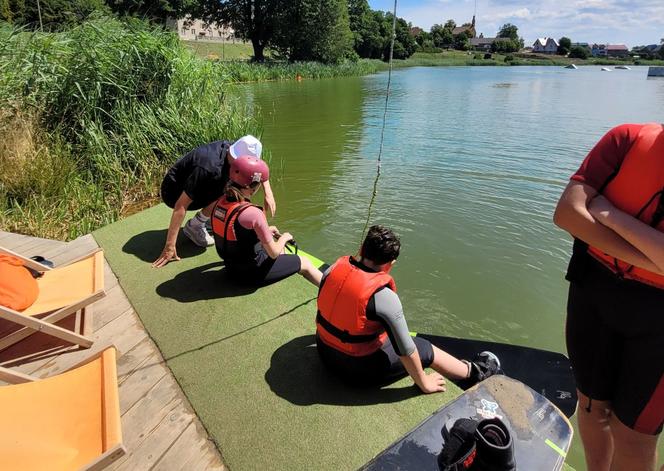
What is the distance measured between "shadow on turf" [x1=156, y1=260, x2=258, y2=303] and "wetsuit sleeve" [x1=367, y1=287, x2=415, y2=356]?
1.66 m

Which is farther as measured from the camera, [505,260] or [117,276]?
[505,260]

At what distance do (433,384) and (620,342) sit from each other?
1126 mm

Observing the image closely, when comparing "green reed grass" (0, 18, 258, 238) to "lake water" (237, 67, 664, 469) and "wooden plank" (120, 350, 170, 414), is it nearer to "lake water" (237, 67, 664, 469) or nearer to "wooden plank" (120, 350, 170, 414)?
"lake water" (237, 67, 664, 469)

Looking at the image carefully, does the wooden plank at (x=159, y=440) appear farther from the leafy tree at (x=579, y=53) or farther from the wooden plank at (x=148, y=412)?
the leafy tree at (x=579, y=53)

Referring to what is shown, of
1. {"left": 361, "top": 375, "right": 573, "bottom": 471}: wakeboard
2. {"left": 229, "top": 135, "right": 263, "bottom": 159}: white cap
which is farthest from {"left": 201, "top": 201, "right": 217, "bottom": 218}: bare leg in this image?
{"left": 361, "top": 375, "right": 573, "bottom": 471}: wakeboard

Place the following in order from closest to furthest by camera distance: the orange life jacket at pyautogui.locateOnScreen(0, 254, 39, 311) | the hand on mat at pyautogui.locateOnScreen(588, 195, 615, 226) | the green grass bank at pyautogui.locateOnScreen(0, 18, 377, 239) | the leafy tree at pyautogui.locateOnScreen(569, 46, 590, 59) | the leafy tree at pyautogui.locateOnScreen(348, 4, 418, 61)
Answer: the hand on mat at pyautogui.locateOnScreen(588, 195, 615, 226)
the orange life jacket at pyautogui.locateOnScreen(0, 254, 39, 311)
the green grass bank at pyautogui.locateOnScreen(0, 18, 377, 239)
the leafy tree at pyautogui.locateOnScreen(348, 4, 418, 61)
the leafy tree at pyautogui.locateOnScreen(569, 46, 590, 59)

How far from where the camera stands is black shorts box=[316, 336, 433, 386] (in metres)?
2.38

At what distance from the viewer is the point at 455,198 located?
26.2ft

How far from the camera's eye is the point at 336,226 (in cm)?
675

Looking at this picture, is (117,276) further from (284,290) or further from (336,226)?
(336,226)

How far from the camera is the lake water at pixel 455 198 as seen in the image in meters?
4.74

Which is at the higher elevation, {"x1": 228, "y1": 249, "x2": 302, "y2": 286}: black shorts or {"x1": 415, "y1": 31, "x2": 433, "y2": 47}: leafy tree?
{"x1": 415, "y1": 31, "x2": 433, "y2": 47}: leafy tree

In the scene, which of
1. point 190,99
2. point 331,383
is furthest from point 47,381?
point 190,99

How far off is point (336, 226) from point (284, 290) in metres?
3.28
